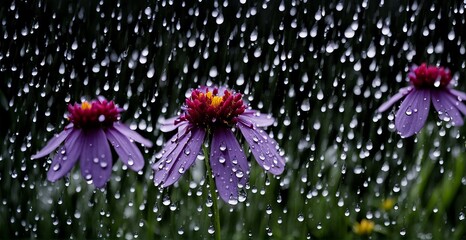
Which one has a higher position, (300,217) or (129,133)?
(300,217)

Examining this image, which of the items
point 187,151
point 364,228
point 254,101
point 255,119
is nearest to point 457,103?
point 255,119

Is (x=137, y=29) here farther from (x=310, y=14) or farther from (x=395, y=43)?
(x=395, y=43)

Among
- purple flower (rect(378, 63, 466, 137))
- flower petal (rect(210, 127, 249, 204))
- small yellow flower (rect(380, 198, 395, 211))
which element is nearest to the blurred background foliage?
small yellow flower (rect(380, 198, 395, 211))

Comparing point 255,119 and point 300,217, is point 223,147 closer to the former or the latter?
point 255,119

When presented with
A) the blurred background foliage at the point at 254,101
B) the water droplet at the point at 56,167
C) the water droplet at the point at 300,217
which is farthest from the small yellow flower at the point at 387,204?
the water droplet at the point at 56,167

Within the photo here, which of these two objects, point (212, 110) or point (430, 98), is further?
point (430, 98)

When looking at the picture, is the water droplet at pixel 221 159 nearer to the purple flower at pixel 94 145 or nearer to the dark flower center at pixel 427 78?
the purple flower at pixel 94 145

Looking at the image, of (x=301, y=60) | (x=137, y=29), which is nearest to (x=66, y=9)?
(x=137, y=29)
